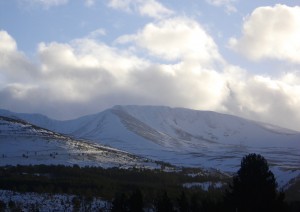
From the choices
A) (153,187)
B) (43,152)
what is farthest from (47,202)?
(43,152)

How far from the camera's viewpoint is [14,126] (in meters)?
180

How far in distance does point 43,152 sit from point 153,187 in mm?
57124

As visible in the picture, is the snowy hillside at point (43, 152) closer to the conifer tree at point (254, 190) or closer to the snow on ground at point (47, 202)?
the snow on ground at point (47, 202)

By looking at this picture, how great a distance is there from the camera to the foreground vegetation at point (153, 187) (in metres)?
33.2

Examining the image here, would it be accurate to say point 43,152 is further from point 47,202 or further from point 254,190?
point 254,190

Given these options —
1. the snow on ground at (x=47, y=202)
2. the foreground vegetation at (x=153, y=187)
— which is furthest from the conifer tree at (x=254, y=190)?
the snow on ground at (x=47, y=202)

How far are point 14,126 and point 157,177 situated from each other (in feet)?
248

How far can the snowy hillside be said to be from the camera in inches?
5404

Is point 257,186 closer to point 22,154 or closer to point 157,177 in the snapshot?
point 157,177

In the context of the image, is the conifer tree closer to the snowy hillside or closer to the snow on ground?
the snow on ground

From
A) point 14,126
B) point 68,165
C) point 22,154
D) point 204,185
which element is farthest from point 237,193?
point 14,126

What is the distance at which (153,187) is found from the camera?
335ft

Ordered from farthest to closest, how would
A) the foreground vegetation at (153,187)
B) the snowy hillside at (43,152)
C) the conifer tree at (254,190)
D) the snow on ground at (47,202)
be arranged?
the snowy hillside at (43,152) → the snow on ground at (47,202) → the foreground vegetation at (153,187) → the conifer tree at (254,190)

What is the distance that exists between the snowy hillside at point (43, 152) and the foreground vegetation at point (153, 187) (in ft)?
39.8
